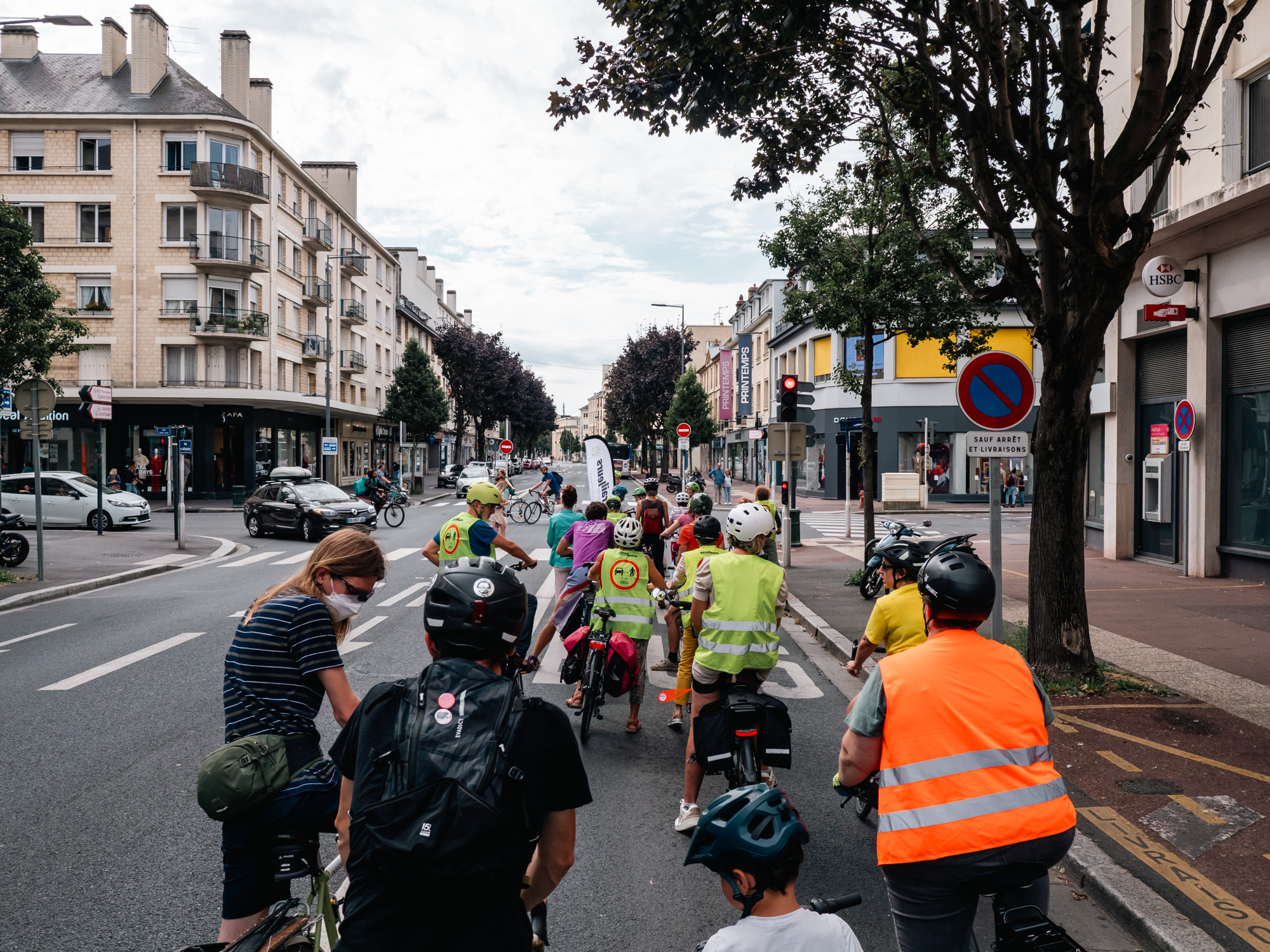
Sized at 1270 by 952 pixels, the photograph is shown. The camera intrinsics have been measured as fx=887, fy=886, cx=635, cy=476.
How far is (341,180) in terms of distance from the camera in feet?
176

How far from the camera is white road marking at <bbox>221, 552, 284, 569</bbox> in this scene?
17500 mm

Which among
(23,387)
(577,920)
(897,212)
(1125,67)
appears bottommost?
(577,920)

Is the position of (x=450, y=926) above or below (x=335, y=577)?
below

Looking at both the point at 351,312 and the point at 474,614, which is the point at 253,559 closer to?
the point at 474,614

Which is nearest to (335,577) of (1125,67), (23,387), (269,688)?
(269,688)

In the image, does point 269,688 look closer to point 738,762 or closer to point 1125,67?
point 738,762

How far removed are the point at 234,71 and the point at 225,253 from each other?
29.1ft

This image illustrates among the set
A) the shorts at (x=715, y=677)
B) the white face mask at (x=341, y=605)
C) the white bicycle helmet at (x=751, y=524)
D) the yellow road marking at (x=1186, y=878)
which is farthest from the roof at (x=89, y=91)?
the yellow road marking at (x=1186, y=878)

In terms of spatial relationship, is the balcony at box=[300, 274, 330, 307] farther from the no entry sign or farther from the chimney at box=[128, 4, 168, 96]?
the no entry sign

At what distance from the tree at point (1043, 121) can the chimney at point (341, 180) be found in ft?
163

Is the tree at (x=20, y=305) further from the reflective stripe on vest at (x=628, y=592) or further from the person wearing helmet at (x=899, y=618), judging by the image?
the person wearing helmet at (x=899, y=618)

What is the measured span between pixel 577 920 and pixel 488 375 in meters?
63.6

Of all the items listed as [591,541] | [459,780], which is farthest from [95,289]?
[459,780]

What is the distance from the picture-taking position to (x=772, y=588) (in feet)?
15.8
